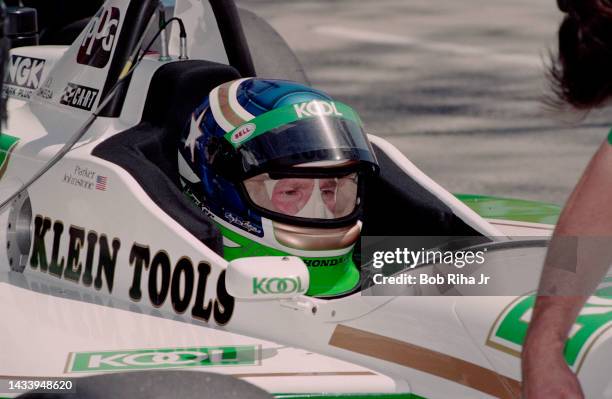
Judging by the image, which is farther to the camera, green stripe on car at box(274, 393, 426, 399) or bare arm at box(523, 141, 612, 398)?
green stripe on car at box(274, 393, 426, 399)

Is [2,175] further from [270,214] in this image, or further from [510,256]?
[510,256]

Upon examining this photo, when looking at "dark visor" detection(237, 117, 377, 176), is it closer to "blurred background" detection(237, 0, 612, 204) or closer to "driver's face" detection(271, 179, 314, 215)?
"driver's face" detection(271, 179, 314, 215)

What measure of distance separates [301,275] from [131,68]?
1351mm

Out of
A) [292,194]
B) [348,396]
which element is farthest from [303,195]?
[348,396]

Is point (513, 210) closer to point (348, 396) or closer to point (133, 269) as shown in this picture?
point (133, 269)

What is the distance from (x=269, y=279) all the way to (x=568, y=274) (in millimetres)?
1087

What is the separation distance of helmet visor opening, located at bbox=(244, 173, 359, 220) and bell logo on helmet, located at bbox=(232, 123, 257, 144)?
117 mm

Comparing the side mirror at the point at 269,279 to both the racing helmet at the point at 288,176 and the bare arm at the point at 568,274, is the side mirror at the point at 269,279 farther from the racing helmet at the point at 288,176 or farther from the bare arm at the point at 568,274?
the bare arm at the point at 568,274

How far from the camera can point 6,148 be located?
4297 mm

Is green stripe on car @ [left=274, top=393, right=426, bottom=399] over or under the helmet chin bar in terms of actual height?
under

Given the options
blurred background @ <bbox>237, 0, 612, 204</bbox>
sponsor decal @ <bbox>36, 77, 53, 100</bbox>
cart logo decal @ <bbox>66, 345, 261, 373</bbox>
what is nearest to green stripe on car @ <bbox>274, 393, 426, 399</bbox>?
cart logo decal @ <bbox>66, 345, 261, 373</bbox>

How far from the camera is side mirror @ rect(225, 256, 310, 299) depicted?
314 centimetres

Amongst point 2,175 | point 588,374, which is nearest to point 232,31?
point 2,175

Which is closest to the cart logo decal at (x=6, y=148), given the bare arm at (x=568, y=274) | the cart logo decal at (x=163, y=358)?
the cart logo decal at (x=163, y=358)
